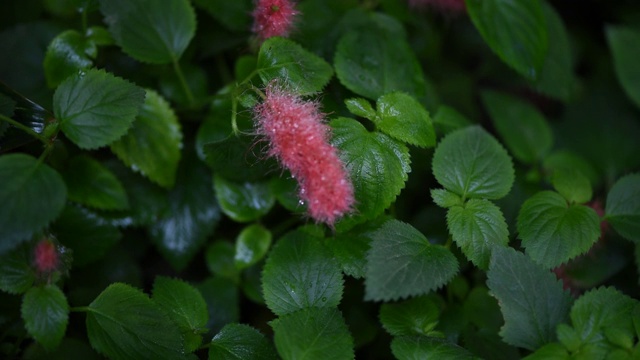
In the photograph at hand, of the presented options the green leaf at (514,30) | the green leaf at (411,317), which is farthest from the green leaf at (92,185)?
the green leaf at (514,30)

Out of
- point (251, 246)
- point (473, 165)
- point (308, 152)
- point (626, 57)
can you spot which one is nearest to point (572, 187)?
point (473, 165)

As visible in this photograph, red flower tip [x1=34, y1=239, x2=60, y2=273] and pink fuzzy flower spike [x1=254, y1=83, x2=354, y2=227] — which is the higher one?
pink fuzzy flower spike [x1=254, y1=83, x2=354, y2=227]

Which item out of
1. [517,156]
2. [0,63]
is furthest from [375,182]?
[0,63]

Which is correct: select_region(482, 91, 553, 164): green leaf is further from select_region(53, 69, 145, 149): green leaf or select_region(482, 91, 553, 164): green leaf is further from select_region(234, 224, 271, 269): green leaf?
select_region(53, 69, 145, 149): green leaf

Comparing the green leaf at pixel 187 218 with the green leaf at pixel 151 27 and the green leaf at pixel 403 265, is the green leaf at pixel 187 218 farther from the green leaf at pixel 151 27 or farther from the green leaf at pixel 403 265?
the green leaf at pixel 403 265

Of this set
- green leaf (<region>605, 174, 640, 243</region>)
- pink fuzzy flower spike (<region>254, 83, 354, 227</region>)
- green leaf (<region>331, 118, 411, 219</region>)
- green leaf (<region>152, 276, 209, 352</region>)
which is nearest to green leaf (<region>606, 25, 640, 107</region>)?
green leaf (<region>605, 174, 640, 243</region>)

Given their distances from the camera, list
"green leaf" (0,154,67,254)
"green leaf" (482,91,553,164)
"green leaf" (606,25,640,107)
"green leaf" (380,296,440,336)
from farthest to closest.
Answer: "green leaf" (606,25,640,107), "green leaf" (482,91,553,164), "green leaf" (380,296,440,336), "green leaf" (0,154,67,254)
